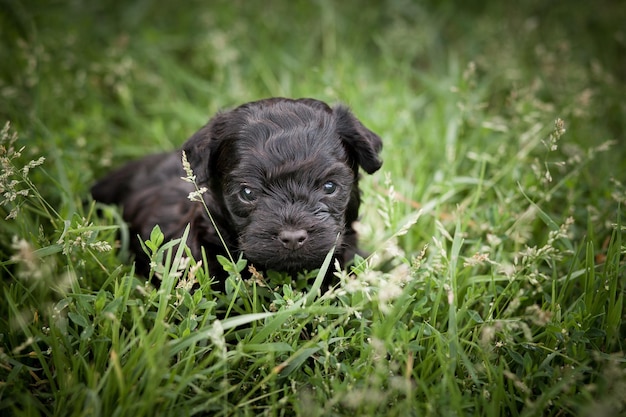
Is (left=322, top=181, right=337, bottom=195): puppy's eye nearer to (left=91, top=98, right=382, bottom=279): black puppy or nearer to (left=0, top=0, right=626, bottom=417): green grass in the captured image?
(left=91, top=98, right=382, bottom=279): black puppy

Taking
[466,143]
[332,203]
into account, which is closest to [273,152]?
[332,203]

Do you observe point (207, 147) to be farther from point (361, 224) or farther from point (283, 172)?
point (361, 224)

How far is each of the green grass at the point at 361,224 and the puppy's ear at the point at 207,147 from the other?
58 centimetres

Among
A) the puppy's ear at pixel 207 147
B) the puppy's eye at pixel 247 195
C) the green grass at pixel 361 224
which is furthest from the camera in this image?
the puppy's ear at pixel 207 147

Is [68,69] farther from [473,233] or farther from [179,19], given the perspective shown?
[473,233]

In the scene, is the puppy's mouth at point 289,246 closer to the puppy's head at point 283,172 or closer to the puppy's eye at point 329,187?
the puppy's head at point 283,172

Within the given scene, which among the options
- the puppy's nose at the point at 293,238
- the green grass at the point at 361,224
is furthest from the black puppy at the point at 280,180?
the green grass at the point at 361,224

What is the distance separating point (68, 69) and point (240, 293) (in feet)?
13.4

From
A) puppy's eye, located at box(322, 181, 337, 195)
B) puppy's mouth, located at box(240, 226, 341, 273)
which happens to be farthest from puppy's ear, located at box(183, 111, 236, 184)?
puppy's eye, located at box(322, 181, 337, 195)

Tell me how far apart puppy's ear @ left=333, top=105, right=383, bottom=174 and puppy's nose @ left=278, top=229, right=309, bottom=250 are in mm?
767

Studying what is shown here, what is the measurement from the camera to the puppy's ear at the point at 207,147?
10.4ft

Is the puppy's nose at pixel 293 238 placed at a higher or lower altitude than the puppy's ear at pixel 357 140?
lower

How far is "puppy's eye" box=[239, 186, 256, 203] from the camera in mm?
3033

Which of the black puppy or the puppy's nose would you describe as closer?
the puppy's nose
